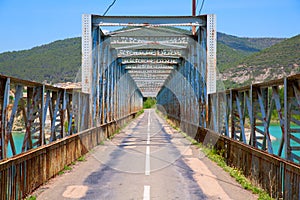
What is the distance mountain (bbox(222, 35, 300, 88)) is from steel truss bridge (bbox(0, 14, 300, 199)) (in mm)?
46052

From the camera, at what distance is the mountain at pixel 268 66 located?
229 ft

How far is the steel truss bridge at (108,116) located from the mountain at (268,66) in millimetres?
46052

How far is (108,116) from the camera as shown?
24453 mm

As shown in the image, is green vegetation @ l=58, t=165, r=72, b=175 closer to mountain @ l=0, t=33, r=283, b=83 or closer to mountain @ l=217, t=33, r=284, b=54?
mountain @ l=0, t=33, r=283, b=83

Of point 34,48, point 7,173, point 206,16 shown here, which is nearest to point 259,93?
point 7,173

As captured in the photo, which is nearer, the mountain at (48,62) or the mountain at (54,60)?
the mountain at (48,62)

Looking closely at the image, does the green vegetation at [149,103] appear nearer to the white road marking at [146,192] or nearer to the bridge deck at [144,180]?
the bridge deck at [144,180]

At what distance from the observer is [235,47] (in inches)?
4646

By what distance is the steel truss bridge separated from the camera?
22.4 feet

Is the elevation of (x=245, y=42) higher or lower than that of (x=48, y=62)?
higher

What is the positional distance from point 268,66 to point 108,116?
2291 inches

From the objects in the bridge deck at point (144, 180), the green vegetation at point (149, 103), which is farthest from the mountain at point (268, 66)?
the green vegetation at point (149, 103)

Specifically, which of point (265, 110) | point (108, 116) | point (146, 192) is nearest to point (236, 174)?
point (265, 110)

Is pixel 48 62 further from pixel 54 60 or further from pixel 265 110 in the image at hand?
pixel 265 110
